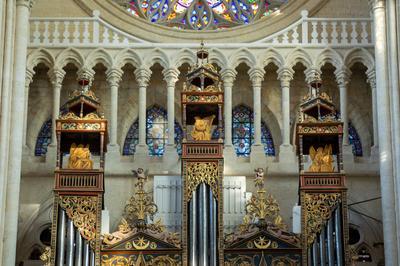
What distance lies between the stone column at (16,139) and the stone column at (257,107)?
19.5 feet

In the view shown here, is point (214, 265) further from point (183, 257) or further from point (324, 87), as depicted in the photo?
point (324, 87)

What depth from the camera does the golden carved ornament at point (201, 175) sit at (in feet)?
74.3

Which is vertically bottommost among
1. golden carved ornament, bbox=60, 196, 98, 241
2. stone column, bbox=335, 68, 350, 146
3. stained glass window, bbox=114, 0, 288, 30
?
golden carved ornament, bbox=60, 196, 98, 241

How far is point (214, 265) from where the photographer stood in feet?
72.6

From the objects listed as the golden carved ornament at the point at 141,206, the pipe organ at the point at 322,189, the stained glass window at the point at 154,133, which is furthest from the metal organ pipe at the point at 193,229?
the stained glass window at the point at 154,133

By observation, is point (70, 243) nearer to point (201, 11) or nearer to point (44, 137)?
point (44, 137)

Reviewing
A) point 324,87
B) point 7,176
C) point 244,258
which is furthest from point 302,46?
point 7,176

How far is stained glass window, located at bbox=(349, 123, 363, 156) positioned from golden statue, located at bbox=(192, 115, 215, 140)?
5.18 m

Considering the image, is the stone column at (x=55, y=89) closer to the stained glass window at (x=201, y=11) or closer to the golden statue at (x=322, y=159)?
the stained glass window at (x=201, y=11)

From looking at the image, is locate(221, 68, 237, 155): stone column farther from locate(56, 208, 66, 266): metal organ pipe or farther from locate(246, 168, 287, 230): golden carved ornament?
locate(56, 208, 66, 266): metal organ pipe

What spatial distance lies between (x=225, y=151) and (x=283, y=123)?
157 centimetres

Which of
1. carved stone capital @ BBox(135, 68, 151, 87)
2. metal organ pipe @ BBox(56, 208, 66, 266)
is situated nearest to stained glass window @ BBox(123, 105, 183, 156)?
carved stone capital @ BBox(135, 68, 151, 87)

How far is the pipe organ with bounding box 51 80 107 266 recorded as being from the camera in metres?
21.9

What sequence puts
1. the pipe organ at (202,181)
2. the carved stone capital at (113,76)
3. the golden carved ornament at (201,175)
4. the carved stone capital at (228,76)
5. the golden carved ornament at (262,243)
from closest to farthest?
the pipe organ at (202,181) < the golden carved ornament at (262,243) < the golden carved ornament at (201,175) < the carved stone capital at (113,76) < the carved stone capital at (228,76)
